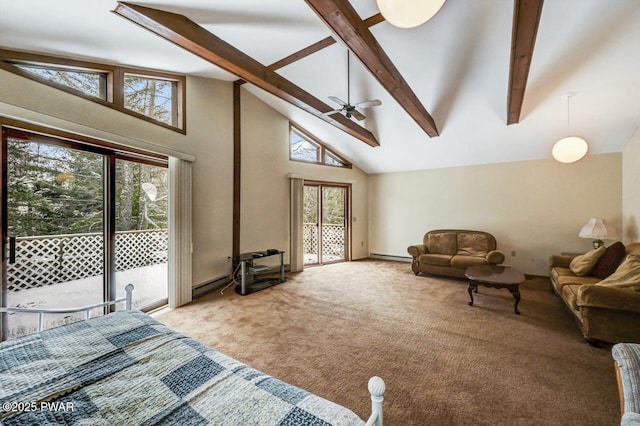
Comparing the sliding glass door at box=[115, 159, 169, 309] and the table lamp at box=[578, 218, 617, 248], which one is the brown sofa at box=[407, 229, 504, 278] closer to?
the table lamp at box=[578, 218, 617, 248]

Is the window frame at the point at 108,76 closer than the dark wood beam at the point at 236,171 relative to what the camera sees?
Yes

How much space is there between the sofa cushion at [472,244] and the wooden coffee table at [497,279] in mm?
1321

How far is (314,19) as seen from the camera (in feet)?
9.35

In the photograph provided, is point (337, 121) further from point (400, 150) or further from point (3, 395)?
point (3, 395)

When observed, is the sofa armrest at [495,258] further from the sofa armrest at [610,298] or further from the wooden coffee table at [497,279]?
the sofa armrest at [610,298]

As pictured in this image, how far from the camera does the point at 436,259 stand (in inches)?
205

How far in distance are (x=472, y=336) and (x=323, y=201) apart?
4.28 m

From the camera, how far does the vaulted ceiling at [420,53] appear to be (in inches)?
87.6

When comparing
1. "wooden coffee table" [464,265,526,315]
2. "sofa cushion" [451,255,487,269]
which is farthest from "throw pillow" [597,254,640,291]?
"sofa cushion" [451,255,487,269]

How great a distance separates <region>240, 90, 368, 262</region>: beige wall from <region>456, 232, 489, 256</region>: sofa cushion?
3445 mm

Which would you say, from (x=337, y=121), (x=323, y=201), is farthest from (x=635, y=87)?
(x=323, y=201)

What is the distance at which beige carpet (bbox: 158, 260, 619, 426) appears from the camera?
1.82 meters

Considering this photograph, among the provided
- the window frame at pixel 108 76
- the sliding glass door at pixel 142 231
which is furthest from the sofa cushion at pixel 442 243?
the window frame at pixel 108 76

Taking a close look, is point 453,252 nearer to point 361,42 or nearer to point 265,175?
point 265,175
